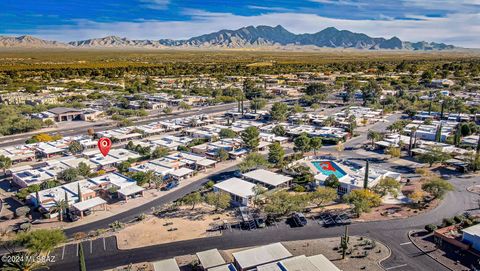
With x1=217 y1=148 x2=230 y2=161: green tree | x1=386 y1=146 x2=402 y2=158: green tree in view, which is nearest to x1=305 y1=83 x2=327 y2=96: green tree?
x1=386 y1=146 x2=402 y2=158: green tree

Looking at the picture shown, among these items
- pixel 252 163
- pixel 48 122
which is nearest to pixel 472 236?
pixel 252 163

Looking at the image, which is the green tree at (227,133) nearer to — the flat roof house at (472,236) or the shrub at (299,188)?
the shrub at (299,188)

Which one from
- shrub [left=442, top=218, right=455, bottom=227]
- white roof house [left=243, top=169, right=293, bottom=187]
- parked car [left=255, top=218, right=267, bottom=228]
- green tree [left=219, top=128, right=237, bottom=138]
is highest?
green tree [left=219, top=128, right=237, bottom=138]

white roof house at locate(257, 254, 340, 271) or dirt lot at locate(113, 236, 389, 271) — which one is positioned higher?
white roof house at locate(257, 254, 340, 271)

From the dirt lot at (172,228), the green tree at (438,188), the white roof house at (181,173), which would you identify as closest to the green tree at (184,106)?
the white roof house at (181,173)

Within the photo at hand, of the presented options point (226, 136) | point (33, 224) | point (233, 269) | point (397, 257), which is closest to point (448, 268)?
point (397, 257)

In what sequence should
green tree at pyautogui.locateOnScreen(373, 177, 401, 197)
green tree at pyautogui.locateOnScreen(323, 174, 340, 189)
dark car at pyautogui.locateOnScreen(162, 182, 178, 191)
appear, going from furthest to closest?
dark car at pyautogui.locateOnScreen(162, 182, 178, 191) < green tree at pyautogui.locateOnScreen(323, 174, 340, 189) < green tree at pyautogui.locateOnScreen(373, 177, 401, 197)

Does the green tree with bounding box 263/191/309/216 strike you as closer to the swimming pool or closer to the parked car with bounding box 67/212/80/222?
the swimming pool
